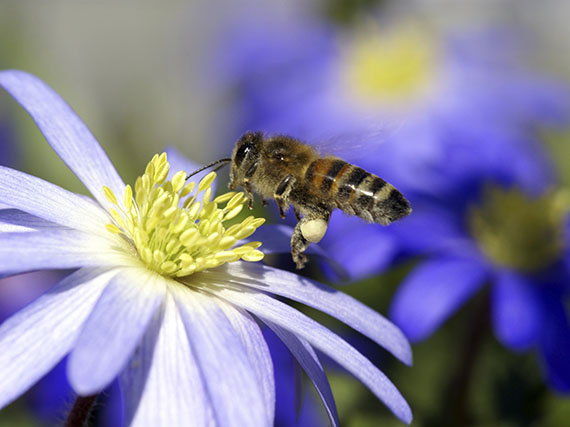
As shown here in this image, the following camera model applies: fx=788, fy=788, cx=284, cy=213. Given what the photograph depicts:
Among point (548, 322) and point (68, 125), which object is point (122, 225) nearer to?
point (68, 125)

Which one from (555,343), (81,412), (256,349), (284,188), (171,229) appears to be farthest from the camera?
(555,343)

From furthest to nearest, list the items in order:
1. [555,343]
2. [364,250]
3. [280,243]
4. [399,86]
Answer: [399,86] < [364,250] < [555,343] < [280,243]

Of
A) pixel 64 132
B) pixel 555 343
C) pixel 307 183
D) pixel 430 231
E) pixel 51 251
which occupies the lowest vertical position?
pixel 555 343

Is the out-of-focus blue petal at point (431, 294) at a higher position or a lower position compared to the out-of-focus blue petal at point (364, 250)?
lower

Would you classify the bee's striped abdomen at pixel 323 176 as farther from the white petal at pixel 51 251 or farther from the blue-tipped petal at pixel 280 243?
the white petal at pixel 51 251

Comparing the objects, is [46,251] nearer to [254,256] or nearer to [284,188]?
[254,256]

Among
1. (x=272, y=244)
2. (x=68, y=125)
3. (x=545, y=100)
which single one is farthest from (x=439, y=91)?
(x=68, y=125)

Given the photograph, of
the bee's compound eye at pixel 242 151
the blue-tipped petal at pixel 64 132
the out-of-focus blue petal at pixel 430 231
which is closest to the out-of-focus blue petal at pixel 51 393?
the blue-tipped petal at pixel 64 132

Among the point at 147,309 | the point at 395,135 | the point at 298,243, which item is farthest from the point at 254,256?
the point at 395,135
